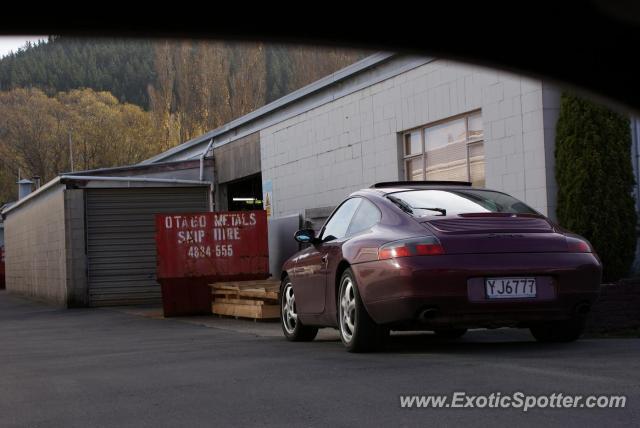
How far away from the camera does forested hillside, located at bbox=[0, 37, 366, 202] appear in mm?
37406

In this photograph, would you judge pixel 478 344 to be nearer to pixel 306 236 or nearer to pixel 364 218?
pixel 364 218

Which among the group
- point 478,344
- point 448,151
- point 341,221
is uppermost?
point 448,151

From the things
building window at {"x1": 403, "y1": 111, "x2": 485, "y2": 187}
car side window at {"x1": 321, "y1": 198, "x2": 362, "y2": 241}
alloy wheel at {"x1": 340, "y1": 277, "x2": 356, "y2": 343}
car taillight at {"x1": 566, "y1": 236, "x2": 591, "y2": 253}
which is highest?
building window at {"x1": 403, "y1": 111, "x2": 485, "y2": 187}

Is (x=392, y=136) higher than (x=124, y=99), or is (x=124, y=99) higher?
(x=124, y=99)

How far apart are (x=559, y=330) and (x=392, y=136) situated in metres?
8.23

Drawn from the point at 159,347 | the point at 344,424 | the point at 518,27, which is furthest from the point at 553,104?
the point at 518,27

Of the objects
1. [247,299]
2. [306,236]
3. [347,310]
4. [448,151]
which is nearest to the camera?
[347,310]

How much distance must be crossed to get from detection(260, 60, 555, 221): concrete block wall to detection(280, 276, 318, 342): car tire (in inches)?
112

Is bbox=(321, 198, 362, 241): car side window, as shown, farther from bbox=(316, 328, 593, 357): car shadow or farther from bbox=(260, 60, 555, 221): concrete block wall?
bbox=(260, 60, 555, 221): concrete block wall

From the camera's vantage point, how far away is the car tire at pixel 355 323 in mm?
8734

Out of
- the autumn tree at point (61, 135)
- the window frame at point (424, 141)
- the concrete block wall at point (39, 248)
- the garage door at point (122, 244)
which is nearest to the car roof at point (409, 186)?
the window frame at point (424, 141)

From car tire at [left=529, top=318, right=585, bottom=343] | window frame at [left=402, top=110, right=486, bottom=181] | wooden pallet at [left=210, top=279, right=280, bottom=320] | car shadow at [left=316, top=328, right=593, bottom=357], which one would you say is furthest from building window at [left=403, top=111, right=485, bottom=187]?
car tire at [left=529, top=318, right=585, bottom=343]

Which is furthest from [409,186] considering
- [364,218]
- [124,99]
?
[124,99]

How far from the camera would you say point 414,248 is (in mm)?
8289
